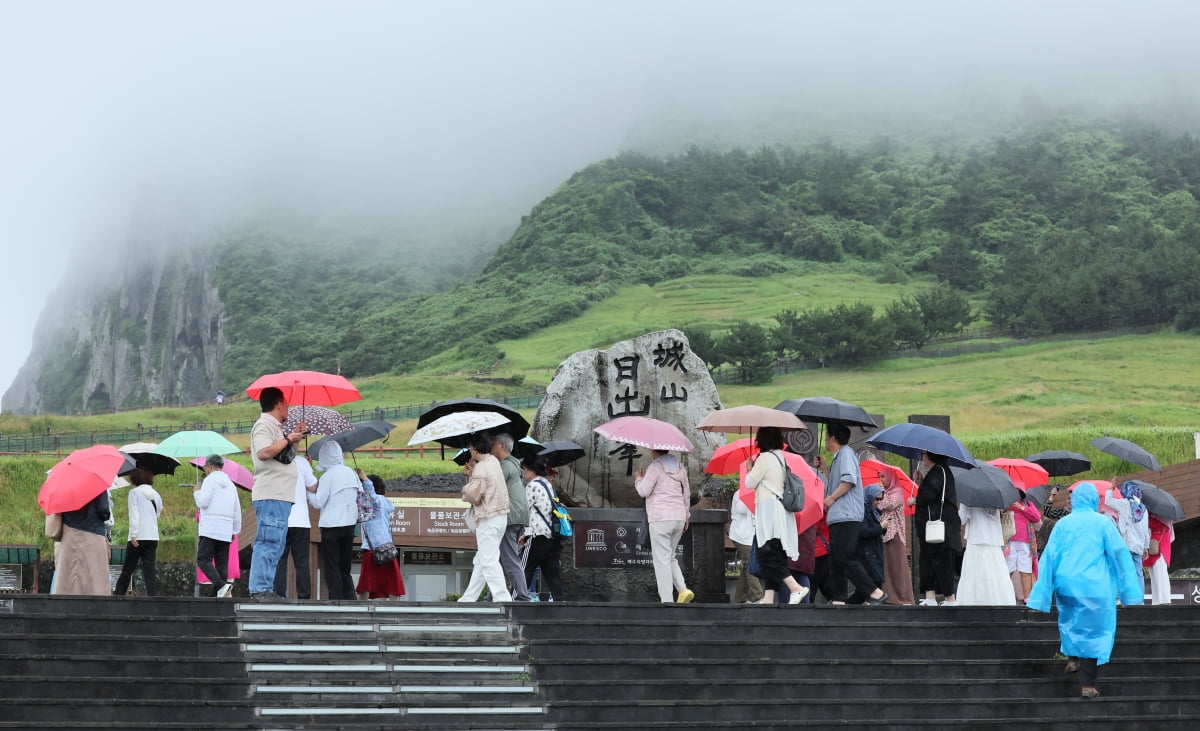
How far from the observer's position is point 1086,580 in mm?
8047

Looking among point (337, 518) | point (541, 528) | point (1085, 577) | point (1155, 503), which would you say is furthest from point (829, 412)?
point (337, 518)

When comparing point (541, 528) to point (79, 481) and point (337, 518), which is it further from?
point (79, 481)

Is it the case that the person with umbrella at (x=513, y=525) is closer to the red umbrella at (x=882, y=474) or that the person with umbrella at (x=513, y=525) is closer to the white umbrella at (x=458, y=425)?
the white umbrella at (x=458, y=425)

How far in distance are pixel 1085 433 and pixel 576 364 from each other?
1787 cm

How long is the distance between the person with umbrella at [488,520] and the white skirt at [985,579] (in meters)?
3.54

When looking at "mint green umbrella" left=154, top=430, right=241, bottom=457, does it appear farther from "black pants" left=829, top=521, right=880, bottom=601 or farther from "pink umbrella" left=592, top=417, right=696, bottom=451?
"black pants" left=829, top=521, right=880, bottom=601

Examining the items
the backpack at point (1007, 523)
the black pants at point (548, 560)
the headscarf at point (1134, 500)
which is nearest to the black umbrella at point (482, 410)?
the black pants at point (548, 560)

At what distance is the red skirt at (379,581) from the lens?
10508 mm

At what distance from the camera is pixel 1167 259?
195ft

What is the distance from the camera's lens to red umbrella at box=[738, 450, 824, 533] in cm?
954

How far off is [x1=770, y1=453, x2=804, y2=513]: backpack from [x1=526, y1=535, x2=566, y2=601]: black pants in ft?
7.34

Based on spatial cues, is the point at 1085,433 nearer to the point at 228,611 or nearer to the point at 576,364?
the point at 576,364

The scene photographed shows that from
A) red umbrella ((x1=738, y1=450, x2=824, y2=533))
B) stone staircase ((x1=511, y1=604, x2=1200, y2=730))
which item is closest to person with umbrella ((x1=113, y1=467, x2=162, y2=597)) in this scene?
stone staircase ((x1=511, y1=604, x2=1200, y2=730))

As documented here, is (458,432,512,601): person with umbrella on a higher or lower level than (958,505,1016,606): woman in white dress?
higher
